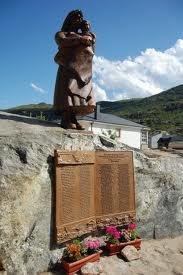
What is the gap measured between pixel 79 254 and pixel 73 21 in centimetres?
441

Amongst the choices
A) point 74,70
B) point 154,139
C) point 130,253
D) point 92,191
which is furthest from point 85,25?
point 154,139

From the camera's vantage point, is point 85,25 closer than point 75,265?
No

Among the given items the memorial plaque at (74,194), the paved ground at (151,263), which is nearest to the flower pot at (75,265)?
the paved ground at (151,263)

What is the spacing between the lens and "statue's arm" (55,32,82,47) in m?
6.55

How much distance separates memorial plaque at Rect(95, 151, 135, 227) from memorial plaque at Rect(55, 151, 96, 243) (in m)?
0.20

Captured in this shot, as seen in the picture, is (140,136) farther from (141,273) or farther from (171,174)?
(141,273)

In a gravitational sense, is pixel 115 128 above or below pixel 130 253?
above

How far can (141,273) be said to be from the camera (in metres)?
5.73

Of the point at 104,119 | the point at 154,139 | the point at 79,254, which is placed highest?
the point at 104,119

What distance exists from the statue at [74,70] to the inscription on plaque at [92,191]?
0.96m

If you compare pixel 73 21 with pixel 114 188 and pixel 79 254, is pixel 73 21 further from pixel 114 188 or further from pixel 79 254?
pixel 79 254

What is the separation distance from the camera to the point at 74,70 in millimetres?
6609

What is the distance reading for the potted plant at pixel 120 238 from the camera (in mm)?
6406

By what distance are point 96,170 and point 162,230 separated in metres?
2.43
